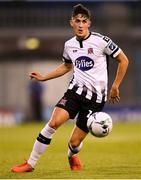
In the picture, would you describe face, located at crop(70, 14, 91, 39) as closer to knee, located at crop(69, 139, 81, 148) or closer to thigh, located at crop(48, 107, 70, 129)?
thigh, located at crop(48, 107, 70, 129)

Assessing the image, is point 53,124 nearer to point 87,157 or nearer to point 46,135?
point 46,135

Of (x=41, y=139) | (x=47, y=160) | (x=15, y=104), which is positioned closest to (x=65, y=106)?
(x=41, y=139)

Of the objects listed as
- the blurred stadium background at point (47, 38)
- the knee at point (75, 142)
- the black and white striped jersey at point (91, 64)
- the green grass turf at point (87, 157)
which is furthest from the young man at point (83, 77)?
the blurred stadium background at point (47, 38)

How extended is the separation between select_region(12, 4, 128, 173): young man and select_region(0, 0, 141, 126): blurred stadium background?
27.6m

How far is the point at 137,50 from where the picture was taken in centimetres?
4078

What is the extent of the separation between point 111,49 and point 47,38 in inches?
1148

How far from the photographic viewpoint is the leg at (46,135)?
11.3m

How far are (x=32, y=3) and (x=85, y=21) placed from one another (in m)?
29.3

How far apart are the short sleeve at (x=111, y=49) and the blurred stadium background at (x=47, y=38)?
2782 centimetres

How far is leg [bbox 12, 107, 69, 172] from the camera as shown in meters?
11.3

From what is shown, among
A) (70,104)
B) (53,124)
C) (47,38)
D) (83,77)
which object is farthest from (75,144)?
(47,38)

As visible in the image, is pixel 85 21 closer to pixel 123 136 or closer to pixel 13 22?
pixel 123 136

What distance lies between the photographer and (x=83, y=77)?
460 inches

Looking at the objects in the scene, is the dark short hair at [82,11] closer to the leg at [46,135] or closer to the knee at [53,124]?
the leg at [46,135]
